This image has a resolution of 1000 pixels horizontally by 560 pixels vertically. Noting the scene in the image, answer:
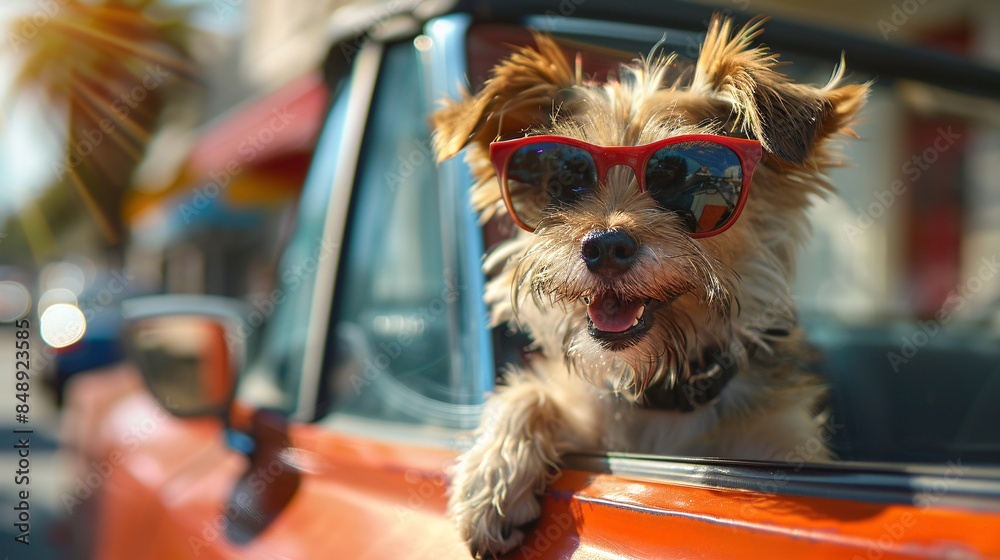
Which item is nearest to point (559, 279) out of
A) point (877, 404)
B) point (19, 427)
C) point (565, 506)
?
point (565, 506)

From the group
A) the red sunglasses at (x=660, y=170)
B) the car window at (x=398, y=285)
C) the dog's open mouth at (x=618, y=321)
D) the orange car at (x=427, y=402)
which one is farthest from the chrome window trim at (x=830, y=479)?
the car window at (x=398, y=285)

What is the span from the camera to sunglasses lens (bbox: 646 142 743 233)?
1548 mm

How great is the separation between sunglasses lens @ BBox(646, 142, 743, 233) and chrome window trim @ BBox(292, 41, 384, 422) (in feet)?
3.70

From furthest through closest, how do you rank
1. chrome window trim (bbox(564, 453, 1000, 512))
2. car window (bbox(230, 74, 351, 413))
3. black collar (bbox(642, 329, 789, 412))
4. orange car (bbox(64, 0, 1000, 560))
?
car window (bbox(230, 74, 351, 413)), black collar (bbox(642, 329, 789, 412)), orange car (bbox(64, 0, 1000, 560)), chrome window trim (bbox(564, 453, 1000, 512))

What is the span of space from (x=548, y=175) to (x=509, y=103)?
218mm

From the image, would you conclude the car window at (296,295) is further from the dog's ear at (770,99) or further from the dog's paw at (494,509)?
the dog's ear at (770,99)

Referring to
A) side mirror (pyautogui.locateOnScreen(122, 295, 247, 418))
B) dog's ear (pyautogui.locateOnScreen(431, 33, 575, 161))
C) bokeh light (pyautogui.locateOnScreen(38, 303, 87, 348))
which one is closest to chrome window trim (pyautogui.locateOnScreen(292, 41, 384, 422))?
side mirror (pyautogui.locateOnScreen(122, 295, 247, 418))

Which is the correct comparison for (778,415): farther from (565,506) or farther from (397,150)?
(397,150)

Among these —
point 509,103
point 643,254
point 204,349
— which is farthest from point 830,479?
point 204,349

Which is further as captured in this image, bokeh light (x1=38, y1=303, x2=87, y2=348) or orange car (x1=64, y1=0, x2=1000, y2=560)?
bokeh light (x1=38, y1=303, x2=87, y2=348)

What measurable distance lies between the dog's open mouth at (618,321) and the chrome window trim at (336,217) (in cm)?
106

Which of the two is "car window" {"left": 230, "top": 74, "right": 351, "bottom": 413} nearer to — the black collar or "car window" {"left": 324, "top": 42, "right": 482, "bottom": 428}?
"car window" {"left": 324, "top": 42, "right": 482, "bottom": 428}

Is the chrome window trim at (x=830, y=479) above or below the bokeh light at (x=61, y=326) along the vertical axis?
above

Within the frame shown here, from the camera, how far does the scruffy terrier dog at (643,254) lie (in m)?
1.61
